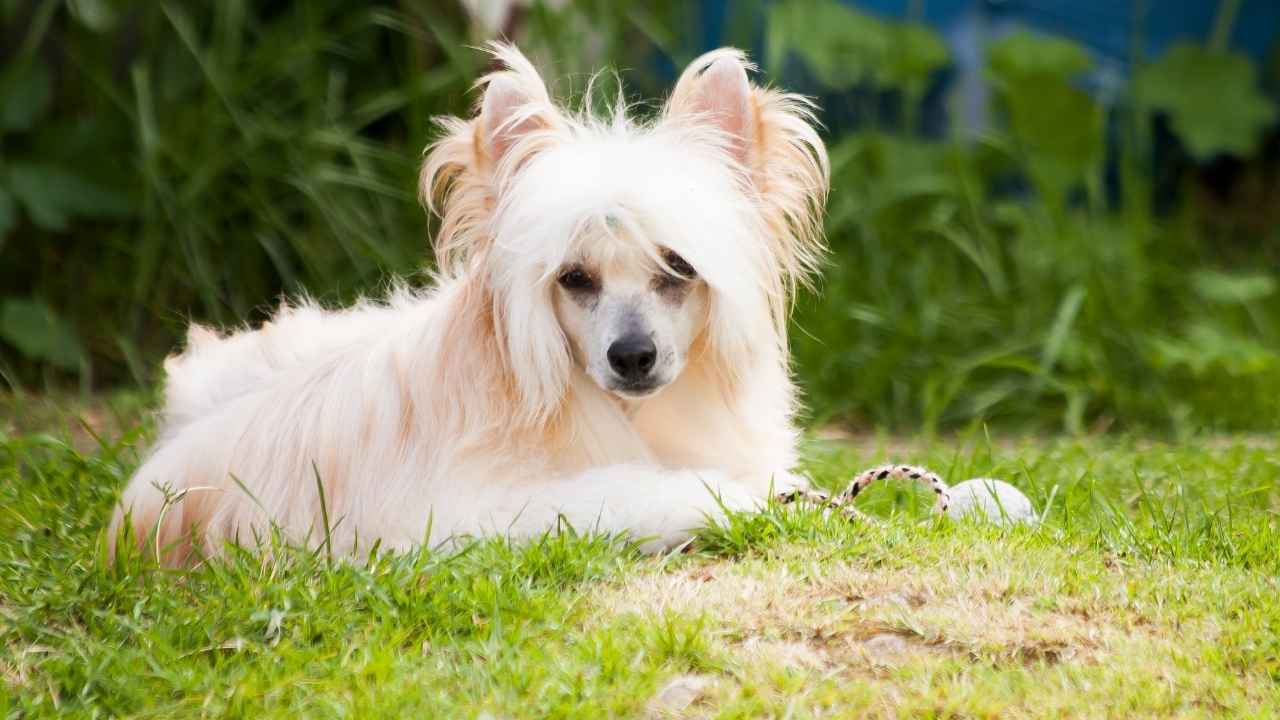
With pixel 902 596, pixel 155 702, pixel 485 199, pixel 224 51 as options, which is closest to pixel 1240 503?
pixel 902 596

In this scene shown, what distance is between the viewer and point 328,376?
162 inches

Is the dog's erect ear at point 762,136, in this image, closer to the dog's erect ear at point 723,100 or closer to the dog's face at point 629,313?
the dog's erect ear at point 723,100

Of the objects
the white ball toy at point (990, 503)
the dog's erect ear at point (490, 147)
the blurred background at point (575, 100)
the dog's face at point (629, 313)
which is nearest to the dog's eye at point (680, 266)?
the dog's face at point (629, 313)

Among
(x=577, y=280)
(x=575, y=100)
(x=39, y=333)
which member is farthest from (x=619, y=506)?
(x=39, y=333)

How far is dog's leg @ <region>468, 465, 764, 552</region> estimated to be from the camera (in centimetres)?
363

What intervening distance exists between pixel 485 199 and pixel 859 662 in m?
1.55

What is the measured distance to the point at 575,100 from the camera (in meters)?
6.76

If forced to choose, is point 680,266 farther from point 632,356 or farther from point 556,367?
point 556,367

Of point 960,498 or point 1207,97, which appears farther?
point 1207,97

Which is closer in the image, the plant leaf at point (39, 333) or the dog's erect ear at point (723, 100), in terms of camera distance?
the dog's erect ear at point (723, 100)

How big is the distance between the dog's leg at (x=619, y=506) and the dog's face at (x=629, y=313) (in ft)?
0.72

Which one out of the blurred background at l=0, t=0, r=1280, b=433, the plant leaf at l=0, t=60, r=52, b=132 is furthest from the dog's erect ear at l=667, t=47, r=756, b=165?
the plant leaf at l=0, t=60, r=52, b=132

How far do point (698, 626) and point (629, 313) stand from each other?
85 centimetres

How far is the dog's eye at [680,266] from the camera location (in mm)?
3654
